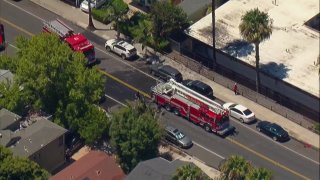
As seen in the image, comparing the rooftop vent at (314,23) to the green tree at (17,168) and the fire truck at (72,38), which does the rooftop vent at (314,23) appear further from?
the green tree at (17,168)

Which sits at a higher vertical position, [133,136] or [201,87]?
[133,136]

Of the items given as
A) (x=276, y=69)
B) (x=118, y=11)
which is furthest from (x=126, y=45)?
(x=276, y=69)

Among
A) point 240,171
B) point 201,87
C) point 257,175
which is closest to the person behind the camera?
point 257,175

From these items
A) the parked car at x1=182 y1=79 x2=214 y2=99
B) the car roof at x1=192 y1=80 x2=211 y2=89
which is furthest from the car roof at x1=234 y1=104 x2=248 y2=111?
the car roof at x1=192 y1=80 x2=211 y2=89

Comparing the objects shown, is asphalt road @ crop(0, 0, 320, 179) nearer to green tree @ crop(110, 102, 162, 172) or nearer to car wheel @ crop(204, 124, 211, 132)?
car wheel @ crop(204, 124, 211, 132)

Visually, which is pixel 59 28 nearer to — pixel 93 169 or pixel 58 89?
pixel 58 89

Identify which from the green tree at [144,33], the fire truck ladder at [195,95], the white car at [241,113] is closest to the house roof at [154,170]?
the fire truck ladder at [195,95]

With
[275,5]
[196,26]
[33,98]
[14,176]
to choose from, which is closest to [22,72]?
[33,98]
